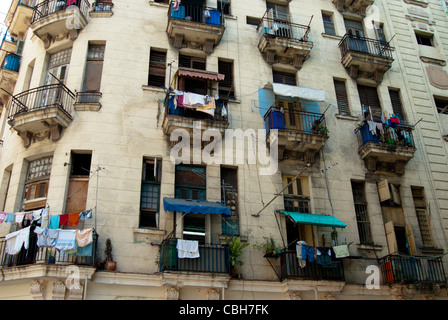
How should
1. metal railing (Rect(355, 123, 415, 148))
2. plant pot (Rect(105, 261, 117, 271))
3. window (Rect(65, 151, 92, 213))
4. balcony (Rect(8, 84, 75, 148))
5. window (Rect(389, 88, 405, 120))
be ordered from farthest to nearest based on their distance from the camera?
window (Rect(389, 88, 405, 120)), metal railing (Rect(355, 123, 415, 148)), balcony (Rect(8, 84, 75, 148)), window (Rect(65, 151, 92, 213)), plant pot (Rect(105, 261, 117, 271))

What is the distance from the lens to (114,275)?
1435 cm

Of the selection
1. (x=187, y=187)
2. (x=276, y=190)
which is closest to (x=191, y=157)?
(x=187, y=187)

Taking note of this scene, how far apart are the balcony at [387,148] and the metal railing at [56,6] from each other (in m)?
13.6

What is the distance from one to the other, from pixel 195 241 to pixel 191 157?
3876mm

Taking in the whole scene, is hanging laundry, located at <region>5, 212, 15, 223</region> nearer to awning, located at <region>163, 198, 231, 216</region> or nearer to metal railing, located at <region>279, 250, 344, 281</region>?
awning, located at <region>163, 198, 231, 216</region>

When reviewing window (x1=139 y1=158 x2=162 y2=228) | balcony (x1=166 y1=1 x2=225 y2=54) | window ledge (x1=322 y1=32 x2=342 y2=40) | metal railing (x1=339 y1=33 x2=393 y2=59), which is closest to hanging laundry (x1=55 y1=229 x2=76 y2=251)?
window (x1=139 y1=158 x2=162 y2=228)

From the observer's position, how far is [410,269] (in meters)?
16.8

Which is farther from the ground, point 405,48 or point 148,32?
point 405,48

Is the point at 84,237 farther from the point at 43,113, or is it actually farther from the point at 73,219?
the point at 43,113

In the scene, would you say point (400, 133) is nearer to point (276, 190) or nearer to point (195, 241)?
point (276, 190)

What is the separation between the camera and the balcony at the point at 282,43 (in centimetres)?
2045

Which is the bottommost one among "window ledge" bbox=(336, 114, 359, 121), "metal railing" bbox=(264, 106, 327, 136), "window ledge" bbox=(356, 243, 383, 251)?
"window ledge" bbox=(356, 243, 383, 251)

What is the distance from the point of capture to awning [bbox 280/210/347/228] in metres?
16.1

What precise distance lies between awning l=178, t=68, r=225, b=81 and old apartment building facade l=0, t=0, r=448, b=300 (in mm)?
90
